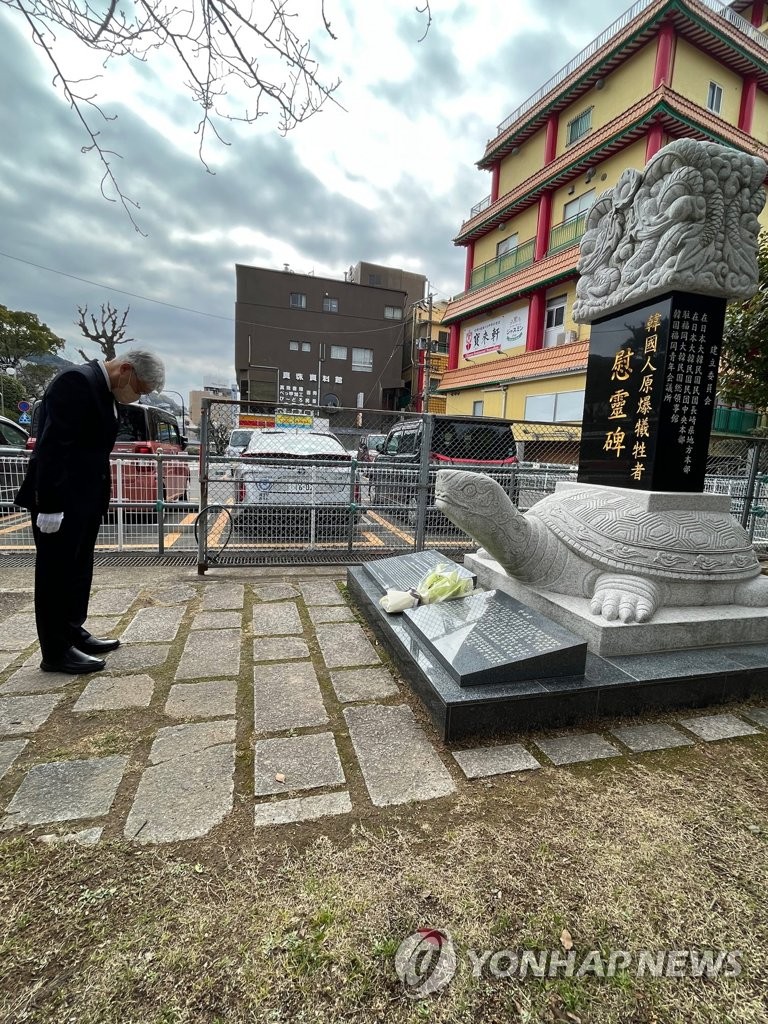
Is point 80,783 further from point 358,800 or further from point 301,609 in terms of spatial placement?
point 301,609

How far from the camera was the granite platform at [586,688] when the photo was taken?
2172mm

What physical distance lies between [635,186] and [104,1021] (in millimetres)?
4633

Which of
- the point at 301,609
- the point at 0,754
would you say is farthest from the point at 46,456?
the point at 301,609

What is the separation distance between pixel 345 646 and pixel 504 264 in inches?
749

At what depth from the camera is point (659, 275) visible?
119 inches

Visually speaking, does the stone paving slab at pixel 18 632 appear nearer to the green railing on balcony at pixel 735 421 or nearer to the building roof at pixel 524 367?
the building roof at pixel 524 367

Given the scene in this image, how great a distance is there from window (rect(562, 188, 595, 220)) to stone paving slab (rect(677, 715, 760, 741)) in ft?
54.5

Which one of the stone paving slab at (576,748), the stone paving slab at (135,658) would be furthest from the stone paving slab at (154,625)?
the stone paving slab at (576,748)

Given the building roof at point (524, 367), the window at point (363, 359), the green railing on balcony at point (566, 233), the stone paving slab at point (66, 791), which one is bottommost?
the stone paving slab at point (66, 791)

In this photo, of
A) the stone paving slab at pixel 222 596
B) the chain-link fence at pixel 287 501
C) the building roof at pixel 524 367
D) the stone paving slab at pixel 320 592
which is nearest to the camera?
the stone paving slab at pixel 222 596

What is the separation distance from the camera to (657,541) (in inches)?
113

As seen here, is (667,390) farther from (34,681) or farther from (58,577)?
(34,681)

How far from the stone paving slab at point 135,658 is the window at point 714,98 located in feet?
62.4

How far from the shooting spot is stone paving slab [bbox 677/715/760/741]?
2.29 meters
